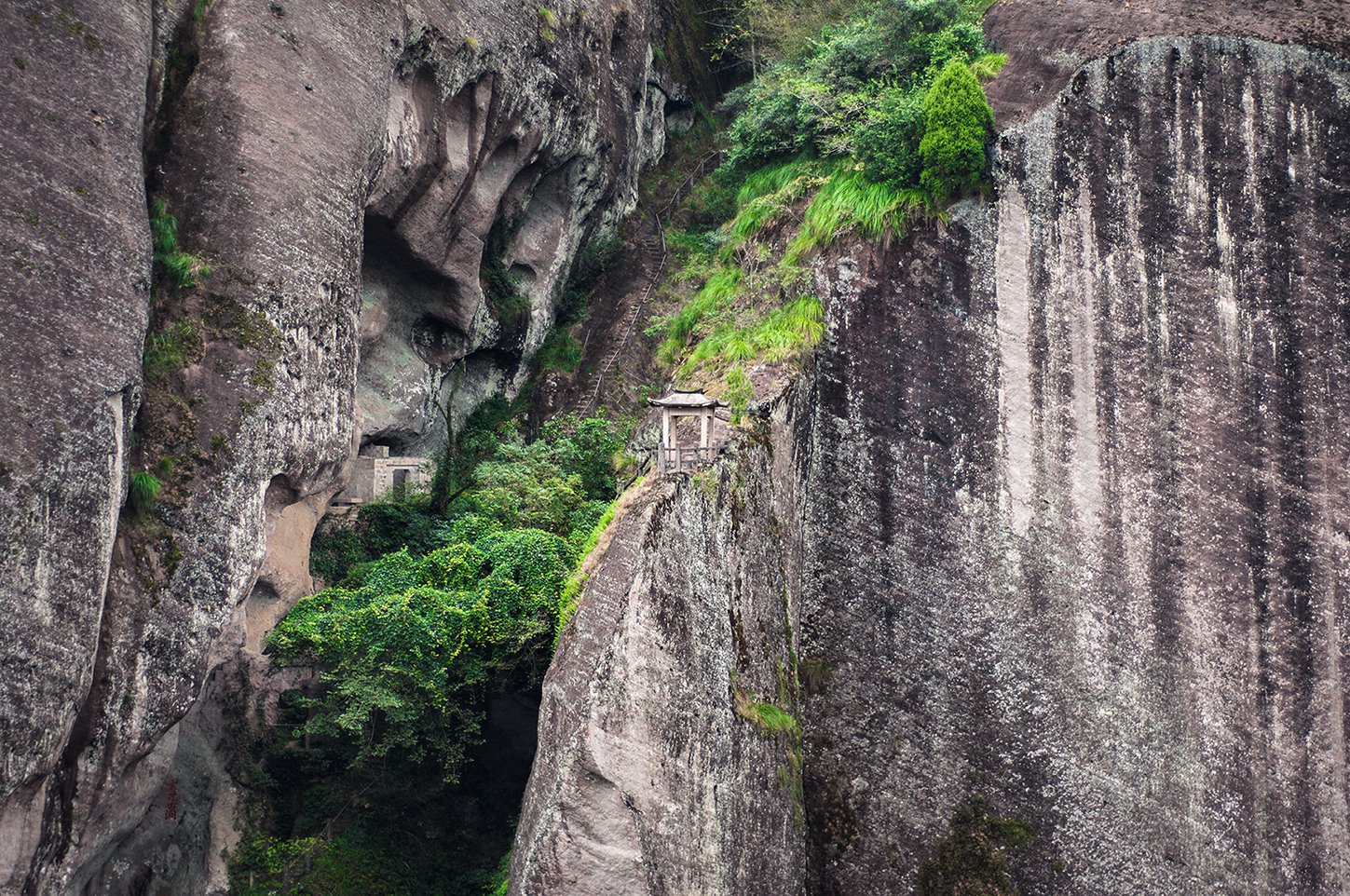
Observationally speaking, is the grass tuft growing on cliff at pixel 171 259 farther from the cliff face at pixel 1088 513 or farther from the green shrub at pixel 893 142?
the green shrub at pixel 893 142

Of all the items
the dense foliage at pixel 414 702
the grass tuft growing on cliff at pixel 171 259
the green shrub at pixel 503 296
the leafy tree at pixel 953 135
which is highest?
the leafy tree at pixel 953 135

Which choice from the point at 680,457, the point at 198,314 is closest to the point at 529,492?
the point at 680,457

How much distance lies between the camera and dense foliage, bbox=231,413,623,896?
16.5 metres

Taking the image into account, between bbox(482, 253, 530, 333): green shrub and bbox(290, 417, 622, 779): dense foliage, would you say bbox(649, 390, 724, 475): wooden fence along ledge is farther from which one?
bbox(482, 253, 530, 333): green shrub

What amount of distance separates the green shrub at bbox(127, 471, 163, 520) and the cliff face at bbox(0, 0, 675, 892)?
10.0 inches

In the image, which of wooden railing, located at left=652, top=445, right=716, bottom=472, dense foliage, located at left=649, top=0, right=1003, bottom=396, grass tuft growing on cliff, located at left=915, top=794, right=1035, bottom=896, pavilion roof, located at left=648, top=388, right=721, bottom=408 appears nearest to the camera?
wooden railing, located at left=652, top=445, right=716, bottom=472

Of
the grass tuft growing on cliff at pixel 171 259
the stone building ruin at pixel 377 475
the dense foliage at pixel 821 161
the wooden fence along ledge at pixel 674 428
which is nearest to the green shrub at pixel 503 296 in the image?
the dense foliage at pixel 821 161

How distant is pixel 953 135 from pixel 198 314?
36.8 ft

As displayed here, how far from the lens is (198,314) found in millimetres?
15555

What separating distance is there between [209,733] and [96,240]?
699 cm

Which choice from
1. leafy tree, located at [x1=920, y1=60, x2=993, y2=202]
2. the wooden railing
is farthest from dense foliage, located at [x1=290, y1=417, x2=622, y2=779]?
leafy tree, located at [x1=920, y1=60, x2=993, y2=202]

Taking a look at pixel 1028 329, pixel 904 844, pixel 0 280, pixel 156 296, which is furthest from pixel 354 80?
pixel 904 844

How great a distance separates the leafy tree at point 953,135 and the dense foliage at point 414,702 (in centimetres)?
728

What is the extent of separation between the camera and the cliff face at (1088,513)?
56.2 ft
